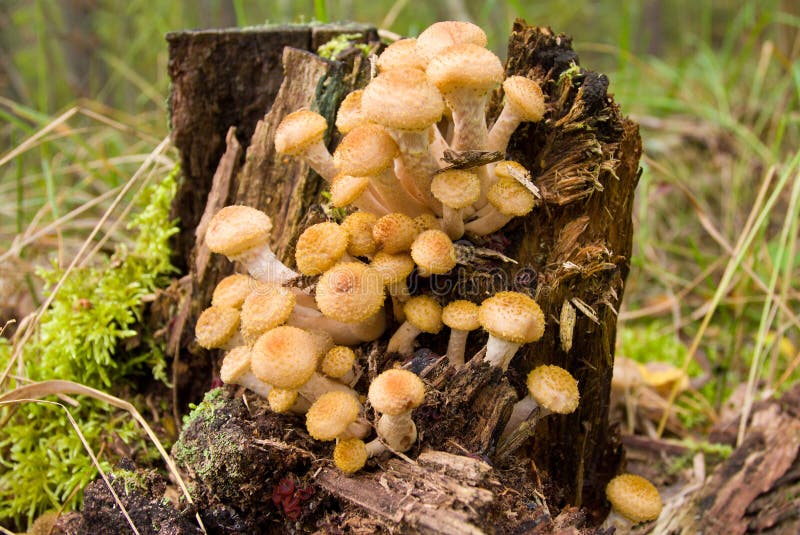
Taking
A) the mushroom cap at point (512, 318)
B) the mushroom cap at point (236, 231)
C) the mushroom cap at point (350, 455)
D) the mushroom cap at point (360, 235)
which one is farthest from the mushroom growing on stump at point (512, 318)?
the mushroom cap at point (236, 231)

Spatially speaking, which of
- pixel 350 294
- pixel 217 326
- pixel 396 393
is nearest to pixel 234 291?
pixel 217 326

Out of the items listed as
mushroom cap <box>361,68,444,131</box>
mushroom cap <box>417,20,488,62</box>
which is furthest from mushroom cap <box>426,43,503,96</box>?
mushroom cap <box>417,20,488,62</box>

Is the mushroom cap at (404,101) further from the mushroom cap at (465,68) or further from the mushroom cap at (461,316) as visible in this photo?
the mushroom cap at (461,316)

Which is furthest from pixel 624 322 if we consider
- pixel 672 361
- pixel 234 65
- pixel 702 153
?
pixel 234 65

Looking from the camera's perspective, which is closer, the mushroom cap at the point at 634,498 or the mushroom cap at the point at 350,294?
the mushroom cap at the point at 350,294

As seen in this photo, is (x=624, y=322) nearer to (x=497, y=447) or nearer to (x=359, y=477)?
(x=497, y=447)

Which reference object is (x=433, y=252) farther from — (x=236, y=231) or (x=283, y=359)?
(x=236, y=231)

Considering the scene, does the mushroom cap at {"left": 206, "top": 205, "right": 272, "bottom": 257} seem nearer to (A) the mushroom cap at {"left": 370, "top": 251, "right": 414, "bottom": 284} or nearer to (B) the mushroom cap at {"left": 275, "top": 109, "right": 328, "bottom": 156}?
(B) the mushroom cap at {"left": 275, "top": 109, "right": 328, "bottom": 156}
